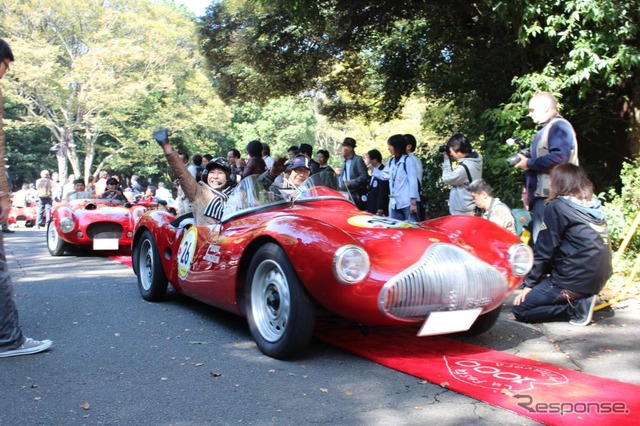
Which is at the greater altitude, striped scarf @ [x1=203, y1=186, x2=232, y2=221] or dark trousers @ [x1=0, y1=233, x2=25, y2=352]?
striped scarf @ [x1=203, y1=186, x2=232, y2=221]

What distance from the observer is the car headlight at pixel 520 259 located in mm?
4133

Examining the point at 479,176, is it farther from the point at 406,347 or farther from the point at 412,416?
the point at 412,416

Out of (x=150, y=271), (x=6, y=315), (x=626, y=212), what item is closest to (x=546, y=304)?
(x=626, y=212)

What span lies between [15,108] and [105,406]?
1670 inches

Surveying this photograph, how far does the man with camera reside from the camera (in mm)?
5309

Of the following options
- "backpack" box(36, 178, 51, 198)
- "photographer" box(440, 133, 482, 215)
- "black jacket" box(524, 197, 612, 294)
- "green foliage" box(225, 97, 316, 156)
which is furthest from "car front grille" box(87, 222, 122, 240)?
"green foliage" box(225, 97, 316, 156)

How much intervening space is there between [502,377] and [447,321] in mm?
448

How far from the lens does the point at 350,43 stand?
51.1 feet

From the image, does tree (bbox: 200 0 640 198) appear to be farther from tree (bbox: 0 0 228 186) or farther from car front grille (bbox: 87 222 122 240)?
tree (bbox: 0 0 228 186)

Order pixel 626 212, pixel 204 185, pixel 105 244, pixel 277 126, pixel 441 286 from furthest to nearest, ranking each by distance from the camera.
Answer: pixel 277 126 → pixel 105 244 → pixel 626 212 → pixel 204 185 → pixel 441 286

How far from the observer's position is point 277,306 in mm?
4148

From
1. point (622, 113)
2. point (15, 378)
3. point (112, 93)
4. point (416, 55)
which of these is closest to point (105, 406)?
point (15, 378)

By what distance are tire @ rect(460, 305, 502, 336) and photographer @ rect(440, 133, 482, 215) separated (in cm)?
260

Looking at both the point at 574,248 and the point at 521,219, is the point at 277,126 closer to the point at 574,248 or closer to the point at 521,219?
the point at 521,219
